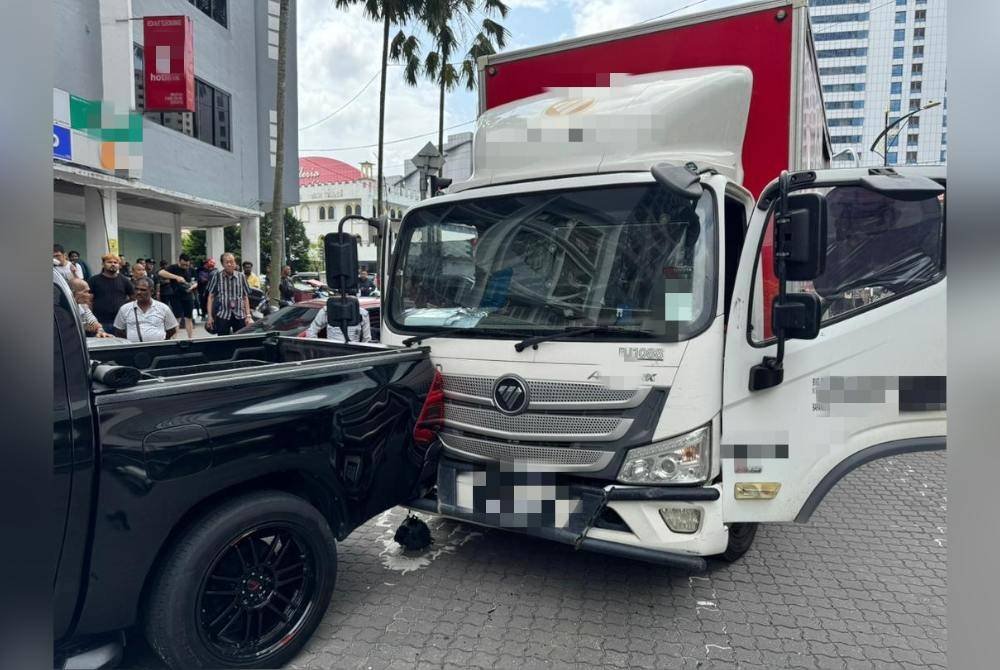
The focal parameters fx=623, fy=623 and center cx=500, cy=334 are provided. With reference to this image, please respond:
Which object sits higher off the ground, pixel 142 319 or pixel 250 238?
pixel 250 238

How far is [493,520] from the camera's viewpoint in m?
3.38

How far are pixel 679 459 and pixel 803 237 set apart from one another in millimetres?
1184

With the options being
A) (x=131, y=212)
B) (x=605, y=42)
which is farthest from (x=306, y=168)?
(x=605, y=42)

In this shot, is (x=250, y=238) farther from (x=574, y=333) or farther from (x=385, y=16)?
(x=574, y=333)

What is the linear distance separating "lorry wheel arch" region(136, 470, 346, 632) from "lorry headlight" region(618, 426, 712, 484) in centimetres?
157

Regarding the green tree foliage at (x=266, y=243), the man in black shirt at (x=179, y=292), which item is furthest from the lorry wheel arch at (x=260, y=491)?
the green tree foliage at (x=266, y=243)

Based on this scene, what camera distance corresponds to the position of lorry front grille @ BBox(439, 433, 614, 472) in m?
3.16

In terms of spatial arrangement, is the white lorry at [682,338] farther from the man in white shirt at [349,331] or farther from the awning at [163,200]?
the awning at [163,200]

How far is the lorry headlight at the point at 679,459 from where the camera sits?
3049mm

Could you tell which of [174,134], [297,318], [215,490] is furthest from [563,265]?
[174,134]

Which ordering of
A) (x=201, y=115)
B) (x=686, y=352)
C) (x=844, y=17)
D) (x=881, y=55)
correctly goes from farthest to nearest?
(x=201, y=115), (x=881, y=55), (x=844, y=17), (x=686, y=352)

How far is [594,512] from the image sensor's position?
3.14 m

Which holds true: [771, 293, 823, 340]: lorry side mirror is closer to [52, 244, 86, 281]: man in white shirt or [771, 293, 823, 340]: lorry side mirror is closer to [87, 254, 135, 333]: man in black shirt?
[52, 244, 86, 281]: man in white shirt
